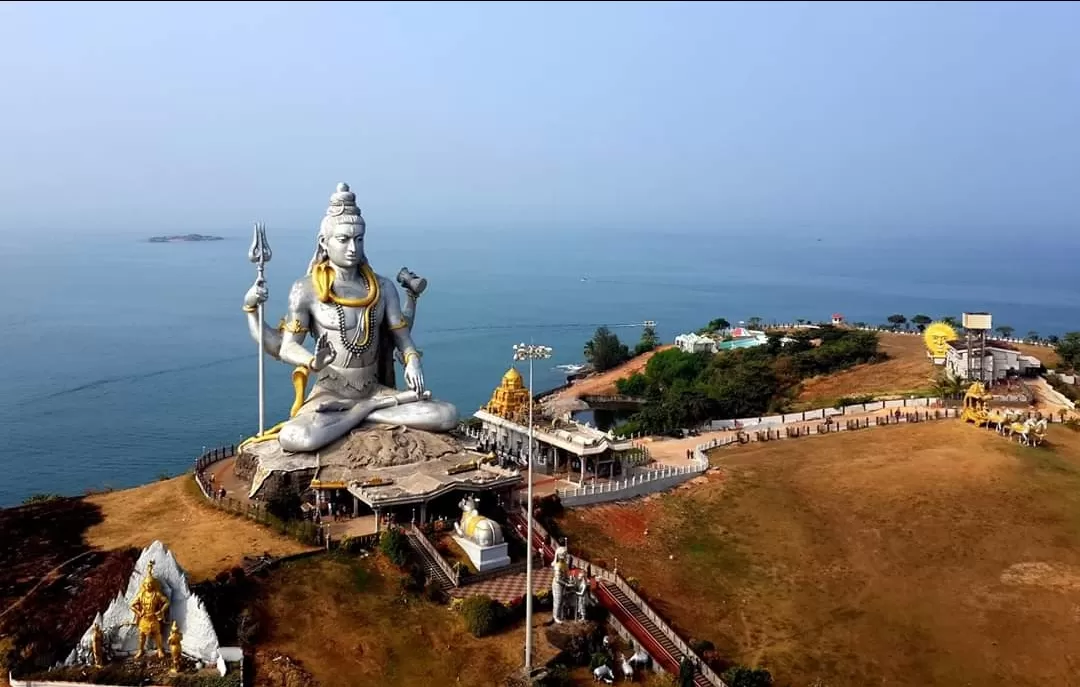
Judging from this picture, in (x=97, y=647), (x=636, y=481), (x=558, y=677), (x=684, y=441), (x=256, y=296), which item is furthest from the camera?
(x=684, y=441)

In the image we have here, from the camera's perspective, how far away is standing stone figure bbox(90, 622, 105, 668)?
→ 16484mm

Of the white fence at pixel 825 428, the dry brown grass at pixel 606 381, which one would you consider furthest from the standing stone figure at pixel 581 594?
the dry brown grass at pixel 606 381

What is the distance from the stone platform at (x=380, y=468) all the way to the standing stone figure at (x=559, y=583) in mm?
4657

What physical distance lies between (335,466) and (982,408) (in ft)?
82.2

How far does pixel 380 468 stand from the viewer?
24.5 m

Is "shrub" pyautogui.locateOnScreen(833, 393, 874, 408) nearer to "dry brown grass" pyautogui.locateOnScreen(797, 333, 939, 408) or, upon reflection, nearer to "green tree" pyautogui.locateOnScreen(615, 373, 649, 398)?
"dry brown grass" pyautogui.locateOnScreen(797, 333, 939, 408)

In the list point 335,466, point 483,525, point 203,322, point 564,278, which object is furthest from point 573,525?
point 564,278

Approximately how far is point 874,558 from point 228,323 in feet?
280

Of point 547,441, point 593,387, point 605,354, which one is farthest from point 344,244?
point 605,354

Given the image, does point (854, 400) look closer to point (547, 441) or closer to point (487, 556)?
point (547, 441)

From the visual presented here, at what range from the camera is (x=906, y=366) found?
49156 mm

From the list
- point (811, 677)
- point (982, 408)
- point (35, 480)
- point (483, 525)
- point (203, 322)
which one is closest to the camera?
point (811, 677)

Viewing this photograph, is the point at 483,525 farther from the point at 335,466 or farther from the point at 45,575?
the point at 45,575

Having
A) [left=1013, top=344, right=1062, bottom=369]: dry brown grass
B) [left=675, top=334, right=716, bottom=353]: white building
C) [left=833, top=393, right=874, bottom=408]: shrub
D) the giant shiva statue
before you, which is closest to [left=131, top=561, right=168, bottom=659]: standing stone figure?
the giant shiva statue
